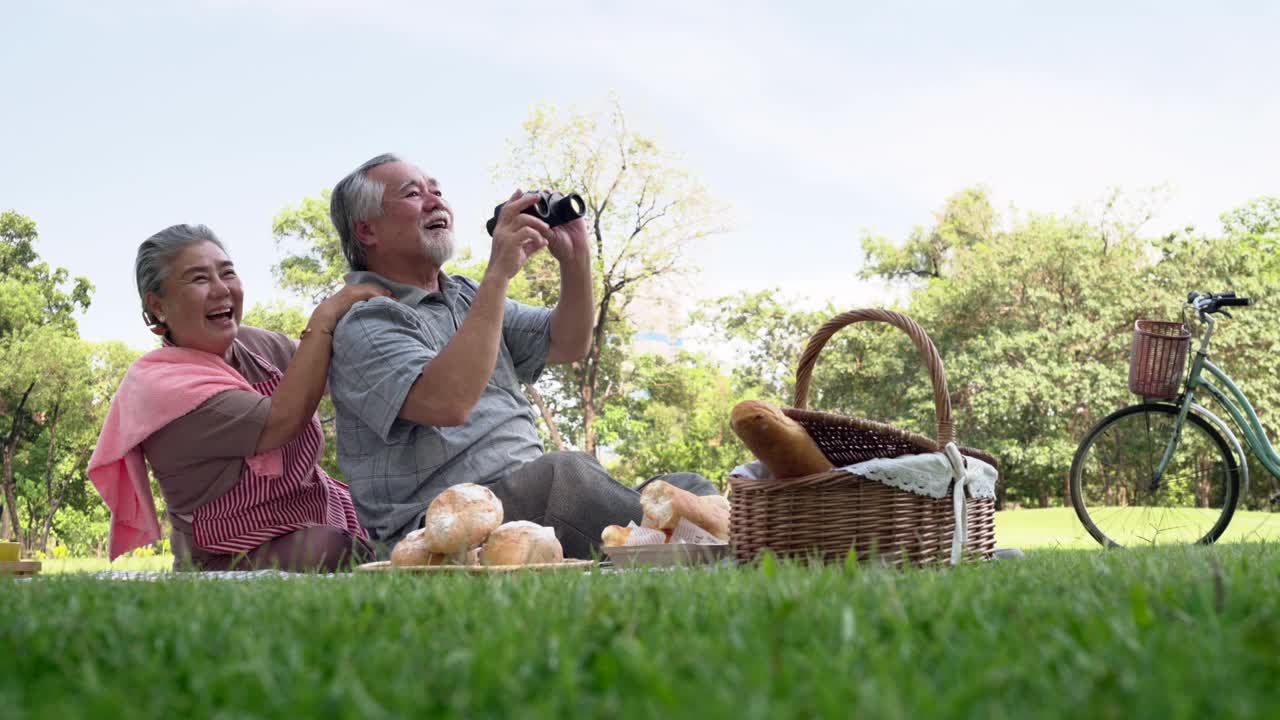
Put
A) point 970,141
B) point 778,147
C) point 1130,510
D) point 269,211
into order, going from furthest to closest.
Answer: point 778,147
point 970,141
point 269,211
point 1130,510

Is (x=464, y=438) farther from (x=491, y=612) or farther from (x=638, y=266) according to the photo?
(x=638, y=266)

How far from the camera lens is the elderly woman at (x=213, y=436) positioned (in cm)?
311

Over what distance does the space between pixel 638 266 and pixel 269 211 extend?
9.62 metres

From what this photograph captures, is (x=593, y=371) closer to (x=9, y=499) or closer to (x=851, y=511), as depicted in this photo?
(x=9, y=499)

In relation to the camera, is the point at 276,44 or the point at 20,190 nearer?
the point at 20,190

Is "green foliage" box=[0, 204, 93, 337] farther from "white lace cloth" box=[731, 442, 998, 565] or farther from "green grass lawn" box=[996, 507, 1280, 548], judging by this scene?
"white lace cloth" box=[731, 442, 998, 565]

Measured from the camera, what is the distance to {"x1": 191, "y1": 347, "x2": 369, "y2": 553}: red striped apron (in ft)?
10.6

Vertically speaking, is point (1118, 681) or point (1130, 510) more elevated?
point (1118, 681)

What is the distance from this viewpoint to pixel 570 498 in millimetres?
3053

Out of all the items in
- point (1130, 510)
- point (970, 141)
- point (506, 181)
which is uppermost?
point (970, 141)

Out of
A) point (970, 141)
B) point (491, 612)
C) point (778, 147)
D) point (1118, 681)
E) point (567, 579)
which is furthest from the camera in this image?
point (778, 147)

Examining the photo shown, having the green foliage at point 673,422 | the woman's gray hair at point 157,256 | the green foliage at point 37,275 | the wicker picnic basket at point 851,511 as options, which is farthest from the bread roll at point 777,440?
the green foliage at point 37,275

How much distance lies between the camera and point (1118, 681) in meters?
0.82

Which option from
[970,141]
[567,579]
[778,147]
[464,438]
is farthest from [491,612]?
[778,147]
